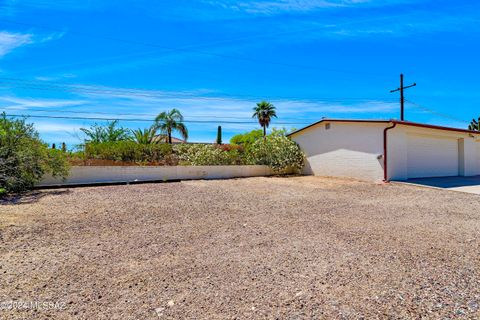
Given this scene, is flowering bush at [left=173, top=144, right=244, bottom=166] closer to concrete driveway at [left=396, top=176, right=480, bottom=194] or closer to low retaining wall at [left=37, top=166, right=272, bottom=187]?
low retaining wall at [left=37, top=166, right=272, bottom=187]

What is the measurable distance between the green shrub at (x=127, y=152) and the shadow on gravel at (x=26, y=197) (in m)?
4.47

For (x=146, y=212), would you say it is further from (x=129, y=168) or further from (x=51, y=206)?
(x=129, y=168)

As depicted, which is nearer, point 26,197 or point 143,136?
point 26,197

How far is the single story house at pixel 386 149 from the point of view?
14.2 meters

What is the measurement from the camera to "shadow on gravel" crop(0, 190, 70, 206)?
814 cm

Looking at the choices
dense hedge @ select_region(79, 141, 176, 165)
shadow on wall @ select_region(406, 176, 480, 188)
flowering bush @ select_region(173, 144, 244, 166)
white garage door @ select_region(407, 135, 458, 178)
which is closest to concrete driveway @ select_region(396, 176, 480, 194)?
shadow on wall @ select_region(406, 176, 480, 188)

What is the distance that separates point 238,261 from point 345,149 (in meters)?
12.9

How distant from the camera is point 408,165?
1548cm

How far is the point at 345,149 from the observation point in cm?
1563

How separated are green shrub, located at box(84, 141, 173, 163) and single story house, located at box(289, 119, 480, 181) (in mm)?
8226

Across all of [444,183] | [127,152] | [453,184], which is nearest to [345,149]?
[444,183]

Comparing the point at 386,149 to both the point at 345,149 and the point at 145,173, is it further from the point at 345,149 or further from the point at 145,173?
the point at 145,173

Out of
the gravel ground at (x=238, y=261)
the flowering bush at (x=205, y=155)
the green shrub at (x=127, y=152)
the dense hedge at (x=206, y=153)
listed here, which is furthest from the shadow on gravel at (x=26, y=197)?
the flowering bush at (x=205, y=155)

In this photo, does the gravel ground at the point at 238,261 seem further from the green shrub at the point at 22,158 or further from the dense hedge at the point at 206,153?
the dense hedge at the point at 206,153
